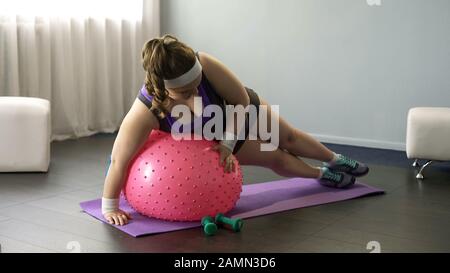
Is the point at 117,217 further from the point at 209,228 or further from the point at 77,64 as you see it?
the point at 77,64

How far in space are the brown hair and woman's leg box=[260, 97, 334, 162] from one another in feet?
2.24

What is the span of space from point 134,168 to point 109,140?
196 centimetres

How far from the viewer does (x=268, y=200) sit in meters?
3.04

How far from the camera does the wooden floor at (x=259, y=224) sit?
2.42 m

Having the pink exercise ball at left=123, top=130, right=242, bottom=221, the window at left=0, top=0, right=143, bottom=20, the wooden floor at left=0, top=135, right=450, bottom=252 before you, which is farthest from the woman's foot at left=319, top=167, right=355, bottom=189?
the window at left=0, top=0, right=143, bottom=20

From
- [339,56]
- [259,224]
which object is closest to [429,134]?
[339,56]

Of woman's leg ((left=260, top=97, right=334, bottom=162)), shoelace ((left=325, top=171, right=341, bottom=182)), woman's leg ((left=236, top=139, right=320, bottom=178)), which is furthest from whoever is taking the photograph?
shoelace ((left=325, top=171, right=341, bottom=182))

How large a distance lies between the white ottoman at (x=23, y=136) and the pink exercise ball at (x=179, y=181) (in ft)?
3.30

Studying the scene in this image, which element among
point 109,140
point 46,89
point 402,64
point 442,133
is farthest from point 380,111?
point 46,89

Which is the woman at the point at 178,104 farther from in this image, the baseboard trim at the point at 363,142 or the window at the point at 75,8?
the window at the point at 75,8

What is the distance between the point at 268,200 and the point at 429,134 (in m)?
1.06

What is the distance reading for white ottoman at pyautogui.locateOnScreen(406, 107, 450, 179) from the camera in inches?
138

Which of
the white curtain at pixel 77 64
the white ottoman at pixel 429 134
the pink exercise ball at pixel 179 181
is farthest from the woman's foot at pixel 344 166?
the white curtain at pixel 77 64

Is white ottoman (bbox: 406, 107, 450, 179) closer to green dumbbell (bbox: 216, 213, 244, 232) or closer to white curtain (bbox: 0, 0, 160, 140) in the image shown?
green dumbbell (bbox: 216, 213, 244, 232)
